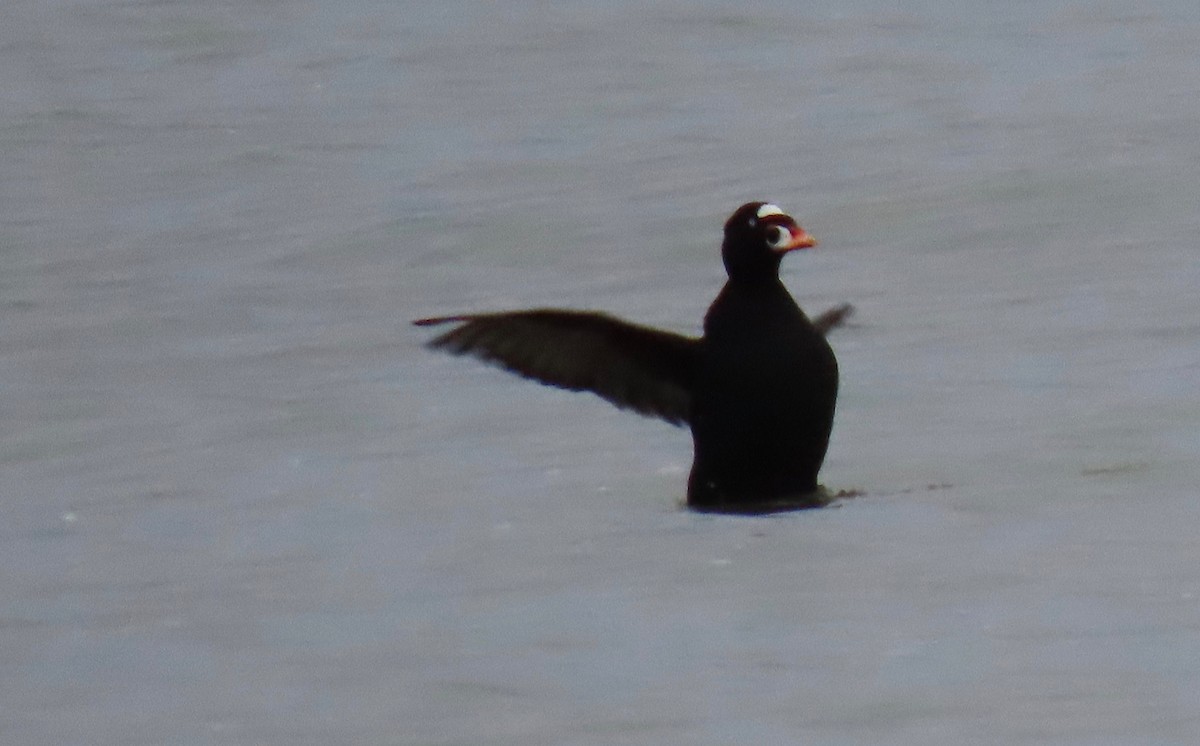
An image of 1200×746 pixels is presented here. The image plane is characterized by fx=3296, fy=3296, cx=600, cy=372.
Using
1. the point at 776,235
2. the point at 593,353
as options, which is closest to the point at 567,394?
the point at 593,353

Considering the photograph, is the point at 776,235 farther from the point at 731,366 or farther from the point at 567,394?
the point at 567,394

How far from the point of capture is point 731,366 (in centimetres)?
959

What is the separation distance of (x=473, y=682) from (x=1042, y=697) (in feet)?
4.70

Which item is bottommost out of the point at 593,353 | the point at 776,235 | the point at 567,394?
the point at 567,394

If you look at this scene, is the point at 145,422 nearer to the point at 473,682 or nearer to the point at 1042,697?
the point at 473,682

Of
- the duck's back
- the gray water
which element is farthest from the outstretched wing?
the gray water

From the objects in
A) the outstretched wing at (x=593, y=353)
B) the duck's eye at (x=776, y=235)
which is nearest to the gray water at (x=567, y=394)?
the outstretched wing at (x=593, y=353)

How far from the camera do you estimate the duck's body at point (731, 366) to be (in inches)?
375

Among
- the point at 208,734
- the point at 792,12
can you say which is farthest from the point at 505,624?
the point at 792,12

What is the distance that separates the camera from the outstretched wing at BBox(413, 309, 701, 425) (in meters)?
9.80

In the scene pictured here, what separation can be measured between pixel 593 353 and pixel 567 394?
11.1 feet

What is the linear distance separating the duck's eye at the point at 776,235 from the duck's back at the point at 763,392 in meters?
0.13

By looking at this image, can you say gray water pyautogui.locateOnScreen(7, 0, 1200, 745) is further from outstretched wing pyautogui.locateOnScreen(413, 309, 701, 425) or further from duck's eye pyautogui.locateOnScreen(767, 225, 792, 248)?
duck's eye pyautogui.locateOnScreen(767, 225, 792, 248)

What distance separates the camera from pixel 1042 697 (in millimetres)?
7703
